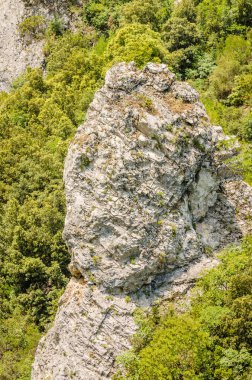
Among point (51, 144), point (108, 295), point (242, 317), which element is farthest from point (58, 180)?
point (242, 317)

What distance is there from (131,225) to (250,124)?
19689 mm

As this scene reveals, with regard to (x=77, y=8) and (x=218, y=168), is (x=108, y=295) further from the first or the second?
(x=77, y=8)

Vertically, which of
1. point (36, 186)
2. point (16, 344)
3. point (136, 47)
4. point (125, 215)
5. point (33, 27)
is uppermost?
point (136, 47)

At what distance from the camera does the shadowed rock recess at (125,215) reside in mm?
24891

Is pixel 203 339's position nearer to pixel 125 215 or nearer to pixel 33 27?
pixel 125 215

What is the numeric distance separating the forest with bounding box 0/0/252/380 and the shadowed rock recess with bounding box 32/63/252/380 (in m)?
1.40

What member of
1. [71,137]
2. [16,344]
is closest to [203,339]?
[16,344]

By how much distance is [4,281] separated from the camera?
38188 mm

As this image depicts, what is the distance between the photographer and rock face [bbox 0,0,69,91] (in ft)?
211

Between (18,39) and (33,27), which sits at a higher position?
(33,27)

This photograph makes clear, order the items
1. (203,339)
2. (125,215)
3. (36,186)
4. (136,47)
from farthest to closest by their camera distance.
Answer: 1. (136,47)
2. (36,186)
3. (125,215)
4. (203,339)

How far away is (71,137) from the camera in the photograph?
156 feet

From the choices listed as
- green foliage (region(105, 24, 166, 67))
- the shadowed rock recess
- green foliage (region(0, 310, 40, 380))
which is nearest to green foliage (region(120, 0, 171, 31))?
green foliage (region(105, 24, 166, 67))

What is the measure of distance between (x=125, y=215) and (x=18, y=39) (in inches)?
1916
